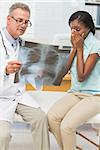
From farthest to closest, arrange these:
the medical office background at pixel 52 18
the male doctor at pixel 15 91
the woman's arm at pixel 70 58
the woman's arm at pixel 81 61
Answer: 1. the medical office background at pixel 52 18
2. the woman's arm at pixel 70 58
3. the woman's arm at pixel 81 61
4. the male doctor at pixel 15 91

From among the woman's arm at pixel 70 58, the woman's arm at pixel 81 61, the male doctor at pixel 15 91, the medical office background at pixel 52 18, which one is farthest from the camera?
the medical office background at pixel 52 18

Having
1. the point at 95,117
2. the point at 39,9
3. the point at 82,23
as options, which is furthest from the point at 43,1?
the point at 95,117

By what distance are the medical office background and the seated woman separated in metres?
0.85

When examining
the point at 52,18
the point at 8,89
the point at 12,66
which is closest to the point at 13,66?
the point at 12,66

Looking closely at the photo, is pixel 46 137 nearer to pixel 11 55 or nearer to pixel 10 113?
pixel 10 113

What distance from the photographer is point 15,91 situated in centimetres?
213

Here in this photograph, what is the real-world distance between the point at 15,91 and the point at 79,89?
453 mm

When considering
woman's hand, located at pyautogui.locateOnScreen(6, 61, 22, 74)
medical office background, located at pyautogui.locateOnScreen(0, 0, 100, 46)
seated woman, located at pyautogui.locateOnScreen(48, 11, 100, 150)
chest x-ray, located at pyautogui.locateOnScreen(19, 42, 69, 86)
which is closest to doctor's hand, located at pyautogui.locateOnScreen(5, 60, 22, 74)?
woman's hand, located at pyautogui.locateOnScreen(6, 61, 22, 74)

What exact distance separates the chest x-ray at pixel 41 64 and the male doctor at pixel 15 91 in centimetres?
8

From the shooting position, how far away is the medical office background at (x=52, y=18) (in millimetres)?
3102

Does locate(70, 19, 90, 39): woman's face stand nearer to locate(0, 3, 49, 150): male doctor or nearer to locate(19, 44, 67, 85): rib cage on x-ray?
locate(19, 44, 67, 85): rib cage on x-ray

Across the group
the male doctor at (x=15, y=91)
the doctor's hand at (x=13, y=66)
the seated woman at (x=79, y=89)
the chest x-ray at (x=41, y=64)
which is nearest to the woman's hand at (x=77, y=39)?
the seated woman at (x=79, y=89)

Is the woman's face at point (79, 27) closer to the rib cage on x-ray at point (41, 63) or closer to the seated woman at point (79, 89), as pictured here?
the seated woman at point (79, 89)

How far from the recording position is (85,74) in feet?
7.12
